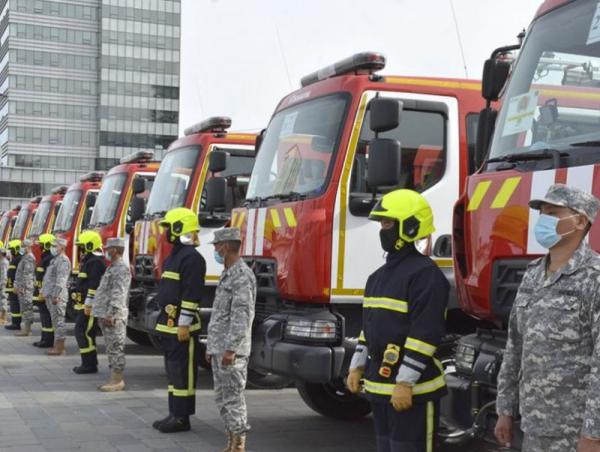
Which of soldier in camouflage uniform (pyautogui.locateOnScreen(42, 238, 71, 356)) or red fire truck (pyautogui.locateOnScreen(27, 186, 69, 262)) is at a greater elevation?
red fire truck (pyautogui.locateOnScreen(27, 186, 69, 262))

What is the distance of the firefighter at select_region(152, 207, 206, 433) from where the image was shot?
725 cm

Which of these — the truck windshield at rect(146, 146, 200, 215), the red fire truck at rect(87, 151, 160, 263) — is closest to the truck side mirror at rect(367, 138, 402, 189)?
the truck windshield at rect(146, 146, 200, 215)

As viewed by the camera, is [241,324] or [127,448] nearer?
[241,324]

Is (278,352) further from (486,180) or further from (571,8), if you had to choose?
(571,8)

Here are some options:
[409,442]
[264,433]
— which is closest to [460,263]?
[409,442]

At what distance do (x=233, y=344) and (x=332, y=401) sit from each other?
1.92 metres

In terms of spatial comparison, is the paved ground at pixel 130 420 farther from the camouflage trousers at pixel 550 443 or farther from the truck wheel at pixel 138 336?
the camouflage trousers at pixel 550 443

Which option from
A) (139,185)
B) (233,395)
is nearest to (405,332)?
(233,395)

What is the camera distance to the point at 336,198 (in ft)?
20.9

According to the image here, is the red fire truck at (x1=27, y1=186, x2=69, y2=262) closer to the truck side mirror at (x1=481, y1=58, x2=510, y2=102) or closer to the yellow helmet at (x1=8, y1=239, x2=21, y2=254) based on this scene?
the yellow helmet at (x1=8, y1=239, x2=21, y2=254)

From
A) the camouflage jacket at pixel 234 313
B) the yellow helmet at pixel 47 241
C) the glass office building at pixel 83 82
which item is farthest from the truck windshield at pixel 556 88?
the glass office building at pixel 83 82

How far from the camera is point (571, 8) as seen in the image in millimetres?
4605

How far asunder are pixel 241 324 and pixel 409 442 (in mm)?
2353

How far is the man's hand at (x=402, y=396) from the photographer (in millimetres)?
4125
